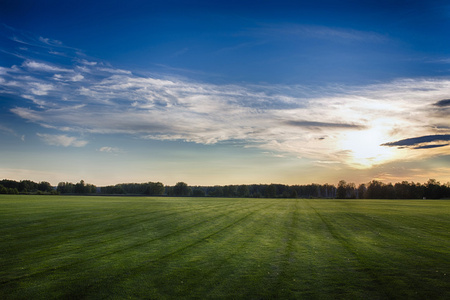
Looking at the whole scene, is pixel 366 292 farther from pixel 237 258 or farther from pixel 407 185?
pixel 407 185

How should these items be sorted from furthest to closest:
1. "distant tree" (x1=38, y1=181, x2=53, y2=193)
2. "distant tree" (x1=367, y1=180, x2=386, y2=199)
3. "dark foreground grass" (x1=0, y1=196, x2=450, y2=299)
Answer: "distant tree" (x1=367, y1=180, x2=386, y2=199) → "distant tree" (x1=38, y1=181, x2=53, y2=193) → "dark foreground grass" (x1=0, y1=196, x2=450, y2=299)

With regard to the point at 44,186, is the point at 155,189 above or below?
below

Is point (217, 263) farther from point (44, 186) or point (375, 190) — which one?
point (375, 190)

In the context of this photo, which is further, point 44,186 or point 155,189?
point 155,189

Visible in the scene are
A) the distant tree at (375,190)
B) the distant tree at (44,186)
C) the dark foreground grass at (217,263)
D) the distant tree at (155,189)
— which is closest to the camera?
the dark foreground grass at (217,263)

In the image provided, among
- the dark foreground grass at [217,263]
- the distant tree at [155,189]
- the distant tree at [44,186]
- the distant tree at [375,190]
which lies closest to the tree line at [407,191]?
the distant tree at [375,190]

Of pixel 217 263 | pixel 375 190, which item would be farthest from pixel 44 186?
pixel 375 190

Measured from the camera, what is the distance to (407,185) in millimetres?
172500

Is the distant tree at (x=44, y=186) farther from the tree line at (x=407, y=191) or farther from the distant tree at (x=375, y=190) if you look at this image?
the distant tree at (x=375, y=190)

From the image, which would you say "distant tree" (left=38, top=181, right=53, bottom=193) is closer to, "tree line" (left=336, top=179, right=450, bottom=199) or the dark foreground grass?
the dark foreground grass

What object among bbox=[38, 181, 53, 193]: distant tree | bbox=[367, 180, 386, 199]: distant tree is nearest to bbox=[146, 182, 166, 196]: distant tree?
bbox=[38, 181, 53, 193]: distant tree

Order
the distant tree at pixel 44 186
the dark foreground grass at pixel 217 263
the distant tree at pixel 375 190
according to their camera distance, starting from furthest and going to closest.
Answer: the distant tree at pixel 375 190, the distant tree at pixel 44 186, the dark foreground grass at pixel 217 263

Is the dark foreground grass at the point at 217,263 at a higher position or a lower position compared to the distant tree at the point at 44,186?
lower

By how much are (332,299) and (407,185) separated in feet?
A: 642
